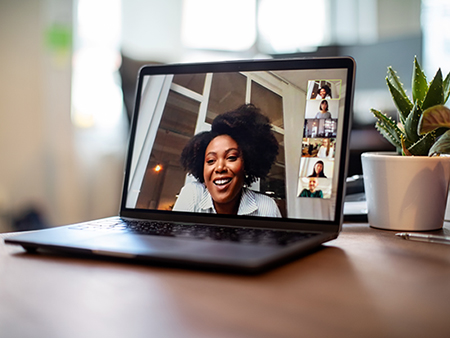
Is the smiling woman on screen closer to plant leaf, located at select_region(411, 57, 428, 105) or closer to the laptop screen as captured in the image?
the laptop screen

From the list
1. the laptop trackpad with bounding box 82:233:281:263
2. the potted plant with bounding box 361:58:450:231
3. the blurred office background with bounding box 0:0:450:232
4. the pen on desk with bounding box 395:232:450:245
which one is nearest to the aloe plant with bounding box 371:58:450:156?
the potted plant with bounding box 361:58:450:231

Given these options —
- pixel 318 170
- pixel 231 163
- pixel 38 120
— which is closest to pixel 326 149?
pixel 318 170

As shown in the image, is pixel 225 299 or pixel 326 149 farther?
pixel 326 149

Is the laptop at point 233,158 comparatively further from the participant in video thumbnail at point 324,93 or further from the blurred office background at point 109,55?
the blurred office background at point 109,55

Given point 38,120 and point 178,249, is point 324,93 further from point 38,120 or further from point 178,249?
point 38,120

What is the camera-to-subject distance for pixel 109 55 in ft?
8.66

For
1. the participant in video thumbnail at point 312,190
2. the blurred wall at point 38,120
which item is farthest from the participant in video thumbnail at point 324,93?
the blurred wall at point 38,120

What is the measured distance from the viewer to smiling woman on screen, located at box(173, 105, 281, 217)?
0.63 meters

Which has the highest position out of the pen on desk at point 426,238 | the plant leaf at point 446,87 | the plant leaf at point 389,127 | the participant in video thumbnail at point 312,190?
the plant leaf at point 446,87

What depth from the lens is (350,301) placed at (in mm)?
359

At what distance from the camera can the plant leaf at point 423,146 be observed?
2.18ft

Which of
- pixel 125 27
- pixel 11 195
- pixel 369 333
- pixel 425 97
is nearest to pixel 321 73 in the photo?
pixel 425 97

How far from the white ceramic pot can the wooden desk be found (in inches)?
7.0

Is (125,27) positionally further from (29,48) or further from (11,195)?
(11,195)
